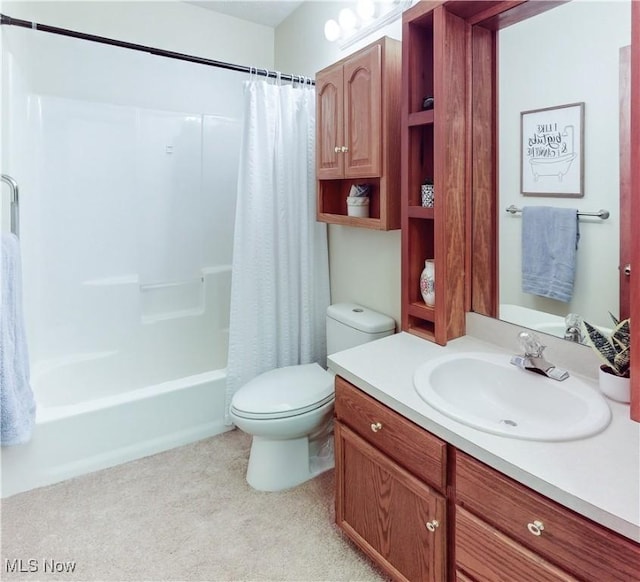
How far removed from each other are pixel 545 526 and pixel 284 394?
3.93 feet

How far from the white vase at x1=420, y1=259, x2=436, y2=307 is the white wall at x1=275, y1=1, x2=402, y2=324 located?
316 millimetres

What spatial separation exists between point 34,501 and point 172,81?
2354 mm

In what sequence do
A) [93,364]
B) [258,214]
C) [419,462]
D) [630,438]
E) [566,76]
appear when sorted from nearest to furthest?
[630,438] → [419,462] → [566,76] → [258,214] → [93,364]

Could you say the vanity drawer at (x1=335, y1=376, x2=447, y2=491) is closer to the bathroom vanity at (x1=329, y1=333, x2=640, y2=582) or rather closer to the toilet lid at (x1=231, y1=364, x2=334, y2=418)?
the bathroom vanity at (x1=329, y1=333, x2=640, y2=582)

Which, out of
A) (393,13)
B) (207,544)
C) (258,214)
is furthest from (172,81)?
(207,544)

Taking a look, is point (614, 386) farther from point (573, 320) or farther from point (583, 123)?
point (583, 123)

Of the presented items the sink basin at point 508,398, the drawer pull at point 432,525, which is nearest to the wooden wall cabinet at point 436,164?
the sink basin at point 508,398

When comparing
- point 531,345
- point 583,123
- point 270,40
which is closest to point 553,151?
point 583,123

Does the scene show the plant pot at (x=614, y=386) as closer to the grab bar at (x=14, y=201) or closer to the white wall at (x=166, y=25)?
the grab bar at (x=14, y=201)

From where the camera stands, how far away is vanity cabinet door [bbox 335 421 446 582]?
47.4 inches

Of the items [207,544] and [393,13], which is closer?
[207,544]

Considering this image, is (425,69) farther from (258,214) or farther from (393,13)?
(258,214)

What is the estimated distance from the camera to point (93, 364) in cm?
264

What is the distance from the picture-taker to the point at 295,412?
1849mm
